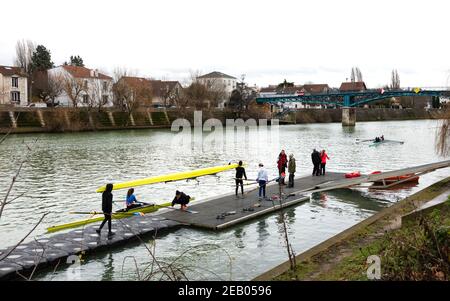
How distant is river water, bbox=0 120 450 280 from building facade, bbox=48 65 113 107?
1532 inches

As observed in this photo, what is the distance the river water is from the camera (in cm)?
1332

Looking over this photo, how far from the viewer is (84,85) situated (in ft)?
294

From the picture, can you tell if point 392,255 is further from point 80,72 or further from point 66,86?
point 80,72

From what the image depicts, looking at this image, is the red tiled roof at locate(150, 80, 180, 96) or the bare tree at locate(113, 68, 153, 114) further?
the red tiled roof at locate(150, 80, 180, 96)

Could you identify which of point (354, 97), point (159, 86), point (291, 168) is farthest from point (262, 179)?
point (159, 86)

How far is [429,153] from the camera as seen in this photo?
4588cm

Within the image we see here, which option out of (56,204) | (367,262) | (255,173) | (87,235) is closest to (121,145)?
(255,173)

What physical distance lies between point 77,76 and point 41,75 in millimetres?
10327

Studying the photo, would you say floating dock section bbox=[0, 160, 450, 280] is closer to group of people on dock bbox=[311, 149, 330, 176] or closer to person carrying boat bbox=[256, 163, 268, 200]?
person carrying boat bbox=[256, 163, 268, 200]

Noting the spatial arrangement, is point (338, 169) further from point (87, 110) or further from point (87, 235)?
point (87, 110)

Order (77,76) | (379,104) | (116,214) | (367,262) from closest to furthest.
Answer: (367,262) → (116,214) → (77,76) → (379,104)

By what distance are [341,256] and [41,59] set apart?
115 meters

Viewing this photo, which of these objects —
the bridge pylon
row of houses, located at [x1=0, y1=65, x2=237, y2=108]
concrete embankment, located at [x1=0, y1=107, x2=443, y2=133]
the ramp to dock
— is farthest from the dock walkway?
the bridge pylon

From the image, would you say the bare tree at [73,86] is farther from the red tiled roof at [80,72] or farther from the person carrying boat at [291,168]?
the person carrying boat at [291,168]
